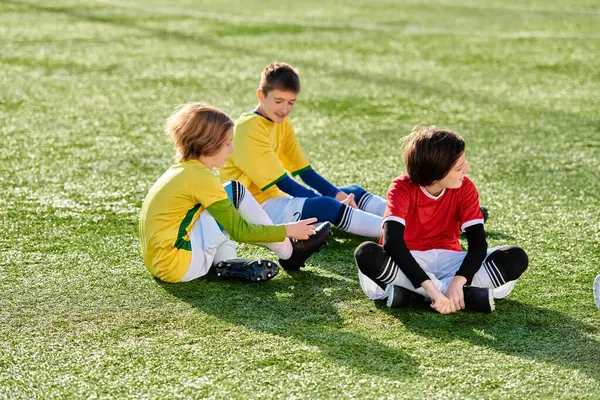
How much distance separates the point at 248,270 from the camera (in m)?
3.85

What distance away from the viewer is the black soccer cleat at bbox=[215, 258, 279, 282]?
3.85 meters

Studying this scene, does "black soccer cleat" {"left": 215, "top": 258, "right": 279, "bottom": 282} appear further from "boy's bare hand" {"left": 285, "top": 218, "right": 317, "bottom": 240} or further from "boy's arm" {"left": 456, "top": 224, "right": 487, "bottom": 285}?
"boy's arm" {"left": 456, "top": 224, "right": 487, "bottom": 285}

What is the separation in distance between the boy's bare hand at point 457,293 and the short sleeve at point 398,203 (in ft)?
0.94

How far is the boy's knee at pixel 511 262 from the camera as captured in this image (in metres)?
3.62

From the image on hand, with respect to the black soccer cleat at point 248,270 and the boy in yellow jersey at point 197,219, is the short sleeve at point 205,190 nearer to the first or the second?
the boy in yellow jersey at point 197,219

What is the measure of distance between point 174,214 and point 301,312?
678 mm

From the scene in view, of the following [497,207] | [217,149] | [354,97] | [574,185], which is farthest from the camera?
[354,97]

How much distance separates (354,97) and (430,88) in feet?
2.49

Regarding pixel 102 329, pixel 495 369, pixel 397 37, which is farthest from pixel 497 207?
pixel 397 37

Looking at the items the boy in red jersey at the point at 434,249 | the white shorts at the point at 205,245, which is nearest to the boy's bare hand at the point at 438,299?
the boy in red jersey at the point at 434,249

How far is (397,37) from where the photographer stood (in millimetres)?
10867

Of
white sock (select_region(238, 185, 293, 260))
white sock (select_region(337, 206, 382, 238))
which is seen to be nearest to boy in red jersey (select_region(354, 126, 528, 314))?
white sock (select_region(238, 185, 293, 260))

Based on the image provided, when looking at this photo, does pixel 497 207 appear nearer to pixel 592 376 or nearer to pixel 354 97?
pixel 592 376

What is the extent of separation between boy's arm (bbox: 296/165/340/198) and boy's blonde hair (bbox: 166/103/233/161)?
100 centimetres
